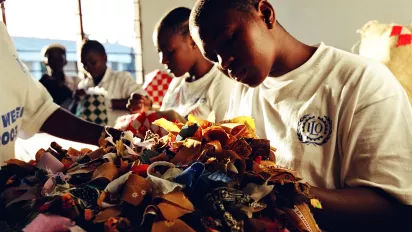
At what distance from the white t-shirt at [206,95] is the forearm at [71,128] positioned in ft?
1.31

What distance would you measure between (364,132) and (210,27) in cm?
32

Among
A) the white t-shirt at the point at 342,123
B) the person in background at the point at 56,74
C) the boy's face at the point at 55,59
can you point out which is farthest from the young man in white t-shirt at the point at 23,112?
the boy's face at the point at 55,59

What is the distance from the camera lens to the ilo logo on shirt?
63 cm

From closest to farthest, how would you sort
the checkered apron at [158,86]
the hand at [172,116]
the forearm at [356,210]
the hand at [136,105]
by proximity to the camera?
1. the forearm at [356,210]
2. the hand at [172,116]
3. the hand at [136,105]
4. the checkered apron at [158,86]

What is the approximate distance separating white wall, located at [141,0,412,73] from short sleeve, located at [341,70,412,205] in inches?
71.6

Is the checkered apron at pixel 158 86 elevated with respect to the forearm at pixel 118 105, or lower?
lower

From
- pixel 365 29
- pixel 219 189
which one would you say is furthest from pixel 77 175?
pixel 365 29

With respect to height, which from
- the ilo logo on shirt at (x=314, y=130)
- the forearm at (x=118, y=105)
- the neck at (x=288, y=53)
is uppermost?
the neck at (x=288, y=53)

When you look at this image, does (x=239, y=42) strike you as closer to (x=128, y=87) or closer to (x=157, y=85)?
(x=128, y=87)

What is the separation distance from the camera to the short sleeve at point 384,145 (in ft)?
1.84

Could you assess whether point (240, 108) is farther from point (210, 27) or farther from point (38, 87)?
point (38, 87)

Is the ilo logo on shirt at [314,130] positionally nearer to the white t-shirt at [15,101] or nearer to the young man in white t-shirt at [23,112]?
the young man in white t-shirt at [23,112]

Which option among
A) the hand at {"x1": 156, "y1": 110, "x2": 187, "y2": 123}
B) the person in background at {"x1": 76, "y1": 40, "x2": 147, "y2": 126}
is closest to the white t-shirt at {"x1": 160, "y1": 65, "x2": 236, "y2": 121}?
the hand at {"x1": 156, "y1": 110, "x2": 187, "y2": 123}

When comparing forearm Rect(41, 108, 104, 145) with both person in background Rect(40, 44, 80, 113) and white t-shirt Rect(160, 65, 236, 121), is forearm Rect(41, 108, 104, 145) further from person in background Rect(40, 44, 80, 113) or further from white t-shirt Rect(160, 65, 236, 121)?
person in background Rect(40, 44, 80, 113)
